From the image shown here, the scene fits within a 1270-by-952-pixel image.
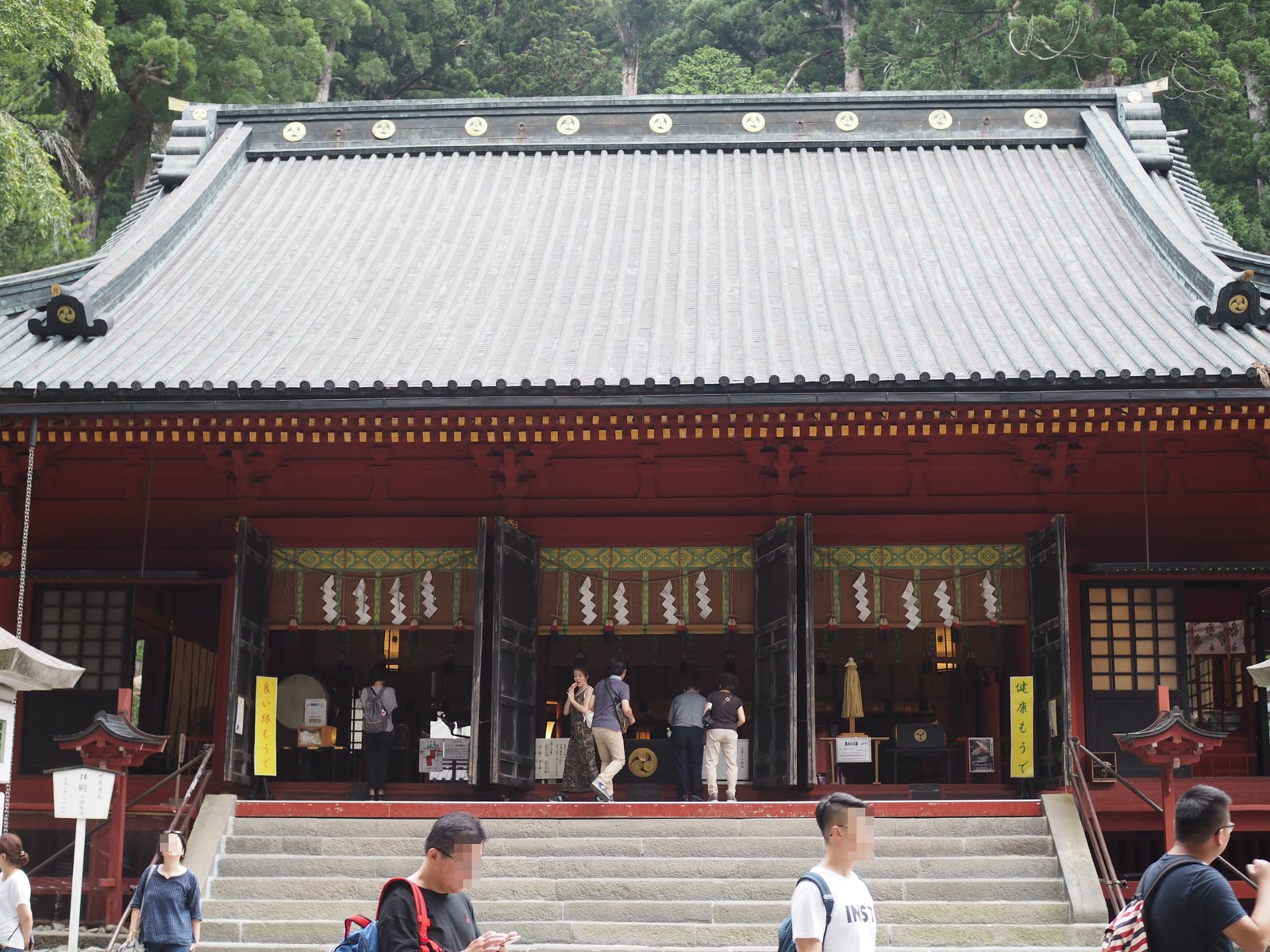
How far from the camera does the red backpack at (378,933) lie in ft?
13.7

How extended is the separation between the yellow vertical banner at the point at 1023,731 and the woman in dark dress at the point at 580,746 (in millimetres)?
3472

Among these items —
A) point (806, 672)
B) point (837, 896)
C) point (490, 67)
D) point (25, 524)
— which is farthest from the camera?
point (490, 67)

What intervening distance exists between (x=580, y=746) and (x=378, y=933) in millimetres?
8350

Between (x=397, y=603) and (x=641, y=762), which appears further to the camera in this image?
(x=641, y=762)

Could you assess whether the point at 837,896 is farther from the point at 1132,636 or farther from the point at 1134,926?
the point at 1132,636

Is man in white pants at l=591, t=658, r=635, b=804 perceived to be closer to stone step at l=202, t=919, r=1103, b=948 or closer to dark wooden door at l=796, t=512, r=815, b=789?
dark wooden door at l=796, t=512, r=815, b=789

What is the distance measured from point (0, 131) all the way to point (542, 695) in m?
7.74

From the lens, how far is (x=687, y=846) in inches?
420

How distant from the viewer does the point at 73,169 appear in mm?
22797

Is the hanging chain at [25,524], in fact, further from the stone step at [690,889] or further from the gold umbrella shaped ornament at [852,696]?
the gold umbrella shaped ornament at [852,696]

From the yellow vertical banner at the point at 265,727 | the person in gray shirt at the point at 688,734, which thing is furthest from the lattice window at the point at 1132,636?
the yellow vertical banner at the point at 265,727

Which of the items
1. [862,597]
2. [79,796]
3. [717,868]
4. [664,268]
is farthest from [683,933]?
[664,268]

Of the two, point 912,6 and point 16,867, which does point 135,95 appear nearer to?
point 912,6

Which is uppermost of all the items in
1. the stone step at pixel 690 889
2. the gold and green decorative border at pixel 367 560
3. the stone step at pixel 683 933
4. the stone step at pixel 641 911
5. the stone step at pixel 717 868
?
the gold and green decorative border at pixel 367 560
